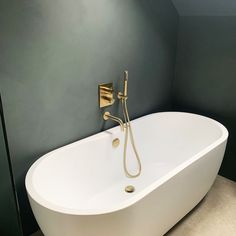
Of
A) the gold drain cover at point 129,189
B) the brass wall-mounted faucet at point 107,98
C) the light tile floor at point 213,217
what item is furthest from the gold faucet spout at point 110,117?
the light tile floor at point 213,217

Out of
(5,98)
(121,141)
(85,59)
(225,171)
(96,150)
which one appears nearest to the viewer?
(5,98)

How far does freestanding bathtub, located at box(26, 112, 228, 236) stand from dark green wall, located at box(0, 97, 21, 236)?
11 centimetres

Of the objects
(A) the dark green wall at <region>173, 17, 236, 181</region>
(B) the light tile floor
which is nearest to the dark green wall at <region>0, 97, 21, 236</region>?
(B) the light tile floor

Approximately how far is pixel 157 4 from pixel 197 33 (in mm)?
497

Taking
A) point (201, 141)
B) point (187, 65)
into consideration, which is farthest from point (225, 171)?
point (187, 65)

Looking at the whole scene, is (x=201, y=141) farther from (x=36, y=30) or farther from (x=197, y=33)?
(x=36, y=30)

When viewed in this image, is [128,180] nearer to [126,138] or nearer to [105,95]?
[126,138]

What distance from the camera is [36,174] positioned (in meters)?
1.47

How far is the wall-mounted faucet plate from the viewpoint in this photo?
1.91m

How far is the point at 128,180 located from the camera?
2152 mm

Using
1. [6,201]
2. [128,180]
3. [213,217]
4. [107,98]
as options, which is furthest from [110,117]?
[213,217]

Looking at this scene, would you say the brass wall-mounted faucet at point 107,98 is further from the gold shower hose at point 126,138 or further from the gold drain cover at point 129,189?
the gold drain cover at point 129,189

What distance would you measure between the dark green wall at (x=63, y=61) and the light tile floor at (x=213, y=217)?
776 millimetres

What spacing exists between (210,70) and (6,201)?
6.68 ft
